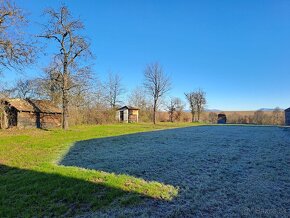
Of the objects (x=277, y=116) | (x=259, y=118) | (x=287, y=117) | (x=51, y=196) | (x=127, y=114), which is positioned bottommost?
(x=51, y=196)

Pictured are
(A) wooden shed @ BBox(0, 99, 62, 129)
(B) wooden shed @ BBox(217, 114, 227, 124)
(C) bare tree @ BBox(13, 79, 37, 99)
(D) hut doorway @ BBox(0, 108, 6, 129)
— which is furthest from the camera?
(B) wooden shed @ BBox(217, 114, 227, 124)

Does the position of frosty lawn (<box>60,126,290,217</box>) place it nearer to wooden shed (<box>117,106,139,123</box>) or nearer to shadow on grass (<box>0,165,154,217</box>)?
shadow on grass (<box>0,165,154,217</box>)

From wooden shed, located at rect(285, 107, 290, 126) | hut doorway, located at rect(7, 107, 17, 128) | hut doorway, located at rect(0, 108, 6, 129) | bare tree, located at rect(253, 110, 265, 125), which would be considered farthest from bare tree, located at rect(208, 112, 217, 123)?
hut doorway, located at rect(0, 108, 6, 129)

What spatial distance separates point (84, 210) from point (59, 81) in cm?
2135

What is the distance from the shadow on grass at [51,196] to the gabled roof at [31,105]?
2139 cm

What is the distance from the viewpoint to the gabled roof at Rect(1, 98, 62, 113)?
2472 centimetres

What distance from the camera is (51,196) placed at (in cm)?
453

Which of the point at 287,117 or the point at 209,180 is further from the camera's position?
the point at 287,117

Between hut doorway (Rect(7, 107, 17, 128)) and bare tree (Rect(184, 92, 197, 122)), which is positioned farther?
bare tree (Rect(184, 92, 197, 122))

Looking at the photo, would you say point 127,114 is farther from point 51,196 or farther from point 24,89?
point 51,196

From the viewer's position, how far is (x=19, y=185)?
5.30 m

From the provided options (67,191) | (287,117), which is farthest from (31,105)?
(287,117)

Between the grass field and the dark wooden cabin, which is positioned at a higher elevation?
the dark wooden cabin

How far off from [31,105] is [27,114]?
179cm
